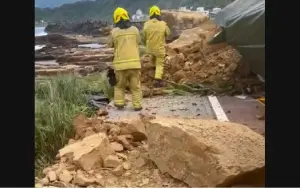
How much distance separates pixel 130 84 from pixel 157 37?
221cm

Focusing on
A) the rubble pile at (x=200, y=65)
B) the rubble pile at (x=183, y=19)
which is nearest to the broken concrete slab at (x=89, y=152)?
the rubble pile at (x=200, y=65)

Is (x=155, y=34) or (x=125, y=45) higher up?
(x=155, y=34)

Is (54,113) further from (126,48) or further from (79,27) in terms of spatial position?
(79,27)

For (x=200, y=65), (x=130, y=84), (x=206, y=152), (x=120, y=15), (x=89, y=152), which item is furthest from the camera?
(x=200, y=65)

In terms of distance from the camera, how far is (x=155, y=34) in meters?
10.1

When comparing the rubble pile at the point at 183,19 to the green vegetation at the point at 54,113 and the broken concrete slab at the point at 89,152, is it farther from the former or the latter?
the broken concrete slab at the point at 89,152

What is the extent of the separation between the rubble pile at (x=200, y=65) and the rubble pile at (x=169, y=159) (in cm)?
425

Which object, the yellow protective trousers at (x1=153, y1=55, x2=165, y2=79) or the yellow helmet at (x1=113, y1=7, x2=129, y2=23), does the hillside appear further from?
the yellow helmet at (x1=113, y1=7, x2=129, y2=23)

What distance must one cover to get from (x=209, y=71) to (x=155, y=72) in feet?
3.73

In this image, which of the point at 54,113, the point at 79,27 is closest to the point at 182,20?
the point at 54,113

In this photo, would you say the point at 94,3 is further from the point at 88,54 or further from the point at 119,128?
the point at 119,128

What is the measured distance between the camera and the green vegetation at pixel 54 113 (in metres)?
6.25

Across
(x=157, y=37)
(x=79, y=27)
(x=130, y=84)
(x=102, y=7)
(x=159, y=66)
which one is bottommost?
(x=130, y=84)

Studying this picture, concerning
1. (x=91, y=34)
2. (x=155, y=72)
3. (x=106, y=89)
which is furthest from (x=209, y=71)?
(x=91, y=34)
